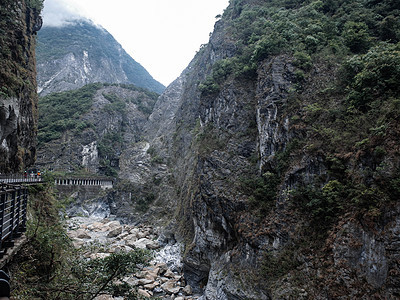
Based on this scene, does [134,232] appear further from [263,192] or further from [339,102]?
[339,102]

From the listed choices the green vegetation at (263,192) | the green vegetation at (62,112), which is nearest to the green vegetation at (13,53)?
the green vegetation at (263,192)

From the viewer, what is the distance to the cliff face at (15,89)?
16.2 metres

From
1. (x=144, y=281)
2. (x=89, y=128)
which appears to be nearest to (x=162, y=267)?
(x=144, y=281)

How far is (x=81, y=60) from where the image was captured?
107688 millimetres

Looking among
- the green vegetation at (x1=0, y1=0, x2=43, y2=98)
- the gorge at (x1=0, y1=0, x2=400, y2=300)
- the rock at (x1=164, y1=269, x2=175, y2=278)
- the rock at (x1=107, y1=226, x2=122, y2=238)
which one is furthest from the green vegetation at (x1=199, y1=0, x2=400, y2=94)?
the rock at (x1=107, y1=226, x2=122, y2=238)

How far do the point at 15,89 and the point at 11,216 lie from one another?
1376 centimetres

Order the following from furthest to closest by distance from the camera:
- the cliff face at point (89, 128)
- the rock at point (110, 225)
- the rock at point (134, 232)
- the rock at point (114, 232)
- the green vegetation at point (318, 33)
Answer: the cliff face at point (89, 128), the rock at point (110, 225), the rock at point (134, 232), the rock at point (114, 232), the green vegetation at point (318, 33)

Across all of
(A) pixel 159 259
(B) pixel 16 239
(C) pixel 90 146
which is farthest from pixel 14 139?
(C) pixel 90 146

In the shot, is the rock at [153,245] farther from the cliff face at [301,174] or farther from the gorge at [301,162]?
the cliff face at [301,174]

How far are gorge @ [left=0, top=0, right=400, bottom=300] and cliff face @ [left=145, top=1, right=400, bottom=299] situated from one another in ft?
0.21

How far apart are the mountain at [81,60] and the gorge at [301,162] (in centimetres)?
8506

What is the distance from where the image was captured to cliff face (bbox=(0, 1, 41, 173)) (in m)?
16.2

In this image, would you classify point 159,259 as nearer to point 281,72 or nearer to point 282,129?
point 282,129

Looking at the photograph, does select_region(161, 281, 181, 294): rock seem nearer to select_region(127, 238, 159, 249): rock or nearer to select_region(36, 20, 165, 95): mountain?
select_region(127, 238, 159, 249): rock
